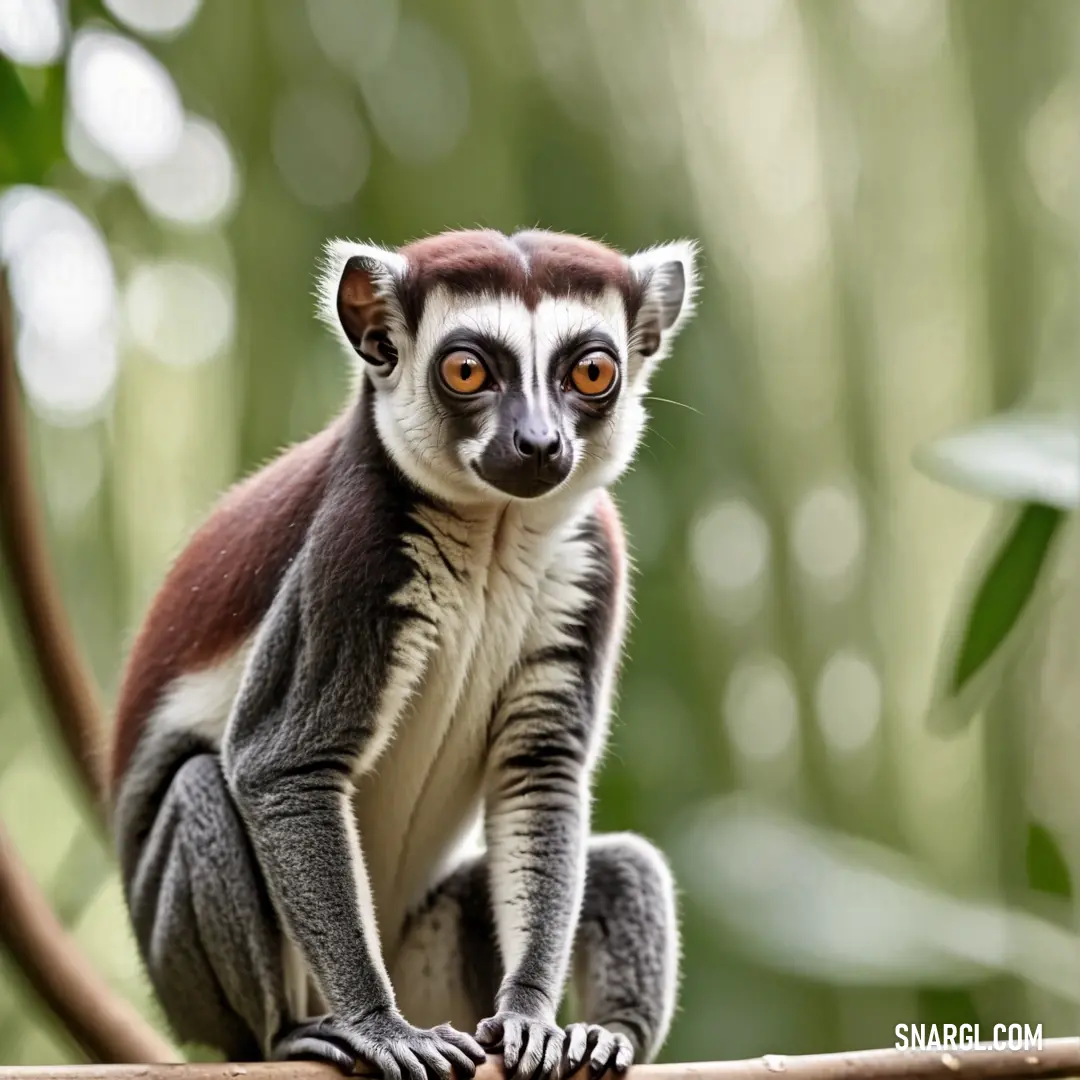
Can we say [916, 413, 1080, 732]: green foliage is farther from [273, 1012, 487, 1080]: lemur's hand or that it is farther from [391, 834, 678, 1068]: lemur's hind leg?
[273, 1012, 487, 1080]: lemur's hand

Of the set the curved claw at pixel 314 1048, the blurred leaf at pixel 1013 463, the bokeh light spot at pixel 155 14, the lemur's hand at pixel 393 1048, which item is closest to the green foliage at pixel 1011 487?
the blurred leaf at pixel 1013 463

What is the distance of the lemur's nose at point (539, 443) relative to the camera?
199cm

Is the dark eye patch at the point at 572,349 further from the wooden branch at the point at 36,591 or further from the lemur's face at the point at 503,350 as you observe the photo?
the wooden branch at the point at 36,591

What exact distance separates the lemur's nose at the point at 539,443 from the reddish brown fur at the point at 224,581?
0.58 meters

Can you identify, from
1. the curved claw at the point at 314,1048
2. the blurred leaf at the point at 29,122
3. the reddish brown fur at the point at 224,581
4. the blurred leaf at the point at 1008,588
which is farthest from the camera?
the blurred leaf at the point at 29,122

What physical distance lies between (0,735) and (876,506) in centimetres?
263

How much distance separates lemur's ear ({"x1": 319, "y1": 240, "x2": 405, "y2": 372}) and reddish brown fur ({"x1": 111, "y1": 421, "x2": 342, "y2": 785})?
0.28 m

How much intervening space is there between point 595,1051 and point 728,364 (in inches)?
82.4

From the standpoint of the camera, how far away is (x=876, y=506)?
387 cm

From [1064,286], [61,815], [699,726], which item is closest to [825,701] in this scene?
[699,726]

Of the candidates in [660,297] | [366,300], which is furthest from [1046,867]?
[366,300]

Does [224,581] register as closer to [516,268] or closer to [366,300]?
[366,300]

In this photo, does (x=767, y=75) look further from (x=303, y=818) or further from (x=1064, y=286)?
(x=303, y=818)

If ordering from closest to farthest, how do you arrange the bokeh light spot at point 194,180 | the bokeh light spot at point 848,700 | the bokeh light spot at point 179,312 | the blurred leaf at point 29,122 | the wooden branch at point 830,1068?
the wooden branch at point 830,1068
the blurred leaf at point 29,122
the bokeh light spot at point 194,180
the bokeh light spot at point 179,312
the bokeh light spot at point 848,700
